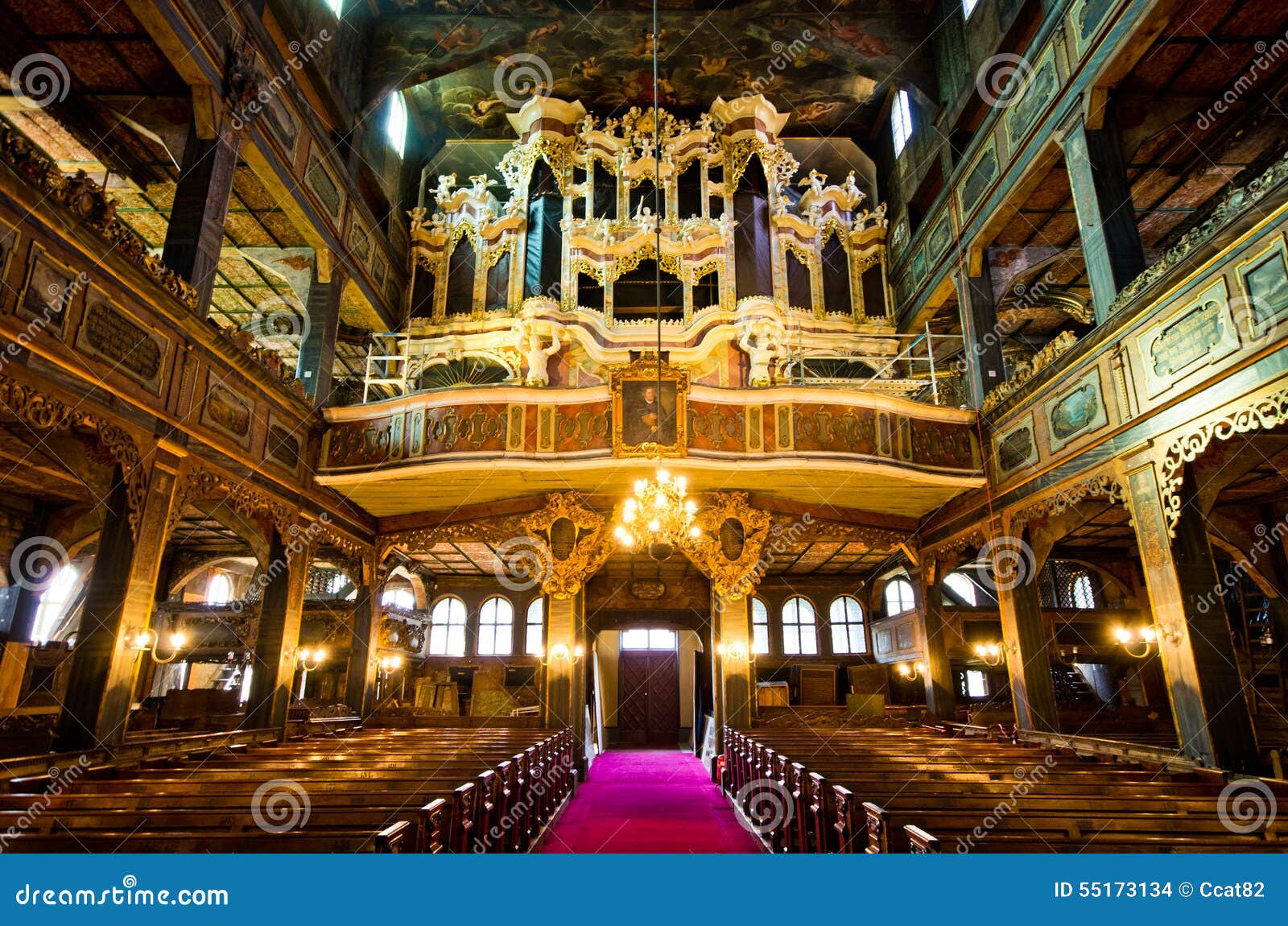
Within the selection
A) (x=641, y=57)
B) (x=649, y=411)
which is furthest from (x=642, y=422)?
(x=641, y=57)

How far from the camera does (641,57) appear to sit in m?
16.7

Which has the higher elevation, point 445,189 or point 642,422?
point 445,189

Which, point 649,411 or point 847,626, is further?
point 847,626

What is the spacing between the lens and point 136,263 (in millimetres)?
7227

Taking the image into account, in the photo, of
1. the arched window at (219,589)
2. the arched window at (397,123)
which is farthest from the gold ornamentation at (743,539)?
→ the arched window at (219,589)

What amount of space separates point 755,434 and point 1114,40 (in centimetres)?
673

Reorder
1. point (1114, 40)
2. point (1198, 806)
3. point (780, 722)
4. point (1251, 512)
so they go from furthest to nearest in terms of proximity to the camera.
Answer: point (780, 722)
point (1251, 512)
point (1114, 40)
point (1198, 806)

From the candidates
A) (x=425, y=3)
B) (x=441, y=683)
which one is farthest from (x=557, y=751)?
(x=425, y=3)

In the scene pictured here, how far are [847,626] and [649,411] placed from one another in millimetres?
11596

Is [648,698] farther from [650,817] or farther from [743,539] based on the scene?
[650,817]

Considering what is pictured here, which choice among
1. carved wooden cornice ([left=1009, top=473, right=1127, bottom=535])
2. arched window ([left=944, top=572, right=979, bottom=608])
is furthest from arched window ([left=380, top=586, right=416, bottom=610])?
carved wooden cornice ([left=1009, top=473, right=1127, bottom=535])

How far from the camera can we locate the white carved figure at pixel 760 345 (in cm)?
1416

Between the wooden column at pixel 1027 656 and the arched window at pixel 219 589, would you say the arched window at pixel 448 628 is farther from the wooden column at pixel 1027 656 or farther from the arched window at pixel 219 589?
the wooden column at pixel 1027 656

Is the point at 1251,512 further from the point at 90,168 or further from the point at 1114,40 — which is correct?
the point at 90,168
